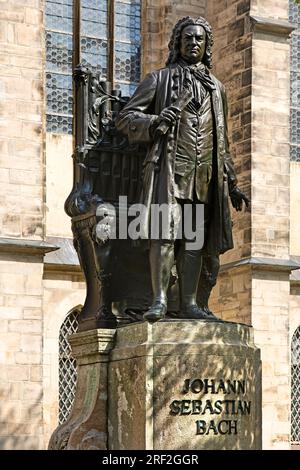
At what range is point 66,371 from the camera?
63.4ft

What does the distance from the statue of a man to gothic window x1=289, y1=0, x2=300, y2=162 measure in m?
12.6

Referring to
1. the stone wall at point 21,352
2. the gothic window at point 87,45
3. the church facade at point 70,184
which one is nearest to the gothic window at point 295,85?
the church facade at point 70,184

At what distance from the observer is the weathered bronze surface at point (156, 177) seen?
29.9 ft

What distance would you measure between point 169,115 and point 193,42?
0.69m

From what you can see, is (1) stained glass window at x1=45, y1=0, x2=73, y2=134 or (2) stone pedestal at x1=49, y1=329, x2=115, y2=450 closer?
(2) stone pedestal at x1=49, y1=329, x2=115, y2=450

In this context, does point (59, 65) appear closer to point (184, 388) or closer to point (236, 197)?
point (236, 197)

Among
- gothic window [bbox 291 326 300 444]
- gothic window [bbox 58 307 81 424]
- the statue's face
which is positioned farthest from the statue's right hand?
gothic window [bbox 291 326 300 444]

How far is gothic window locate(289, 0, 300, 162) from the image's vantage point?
72.2 ft

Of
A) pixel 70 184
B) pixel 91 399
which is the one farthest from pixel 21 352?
pixel 91 399

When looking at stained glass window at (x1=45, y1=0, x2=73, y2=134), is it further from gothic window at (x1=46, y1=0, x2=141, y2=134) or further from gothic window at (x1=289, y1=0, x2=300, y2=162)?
gothic window at (x1=289, y1=0, x2=300, y2=162)

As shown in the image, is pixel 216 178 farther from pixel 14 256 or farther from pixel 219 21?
pixel 219 21

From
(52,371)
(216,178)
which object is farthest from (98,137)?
(52,371)

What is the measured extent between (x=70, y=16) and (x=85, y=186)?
11.5 metres

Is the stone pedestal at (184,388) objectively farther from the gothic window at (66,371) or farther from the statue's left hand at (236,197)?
the gothic window at (66,371)
